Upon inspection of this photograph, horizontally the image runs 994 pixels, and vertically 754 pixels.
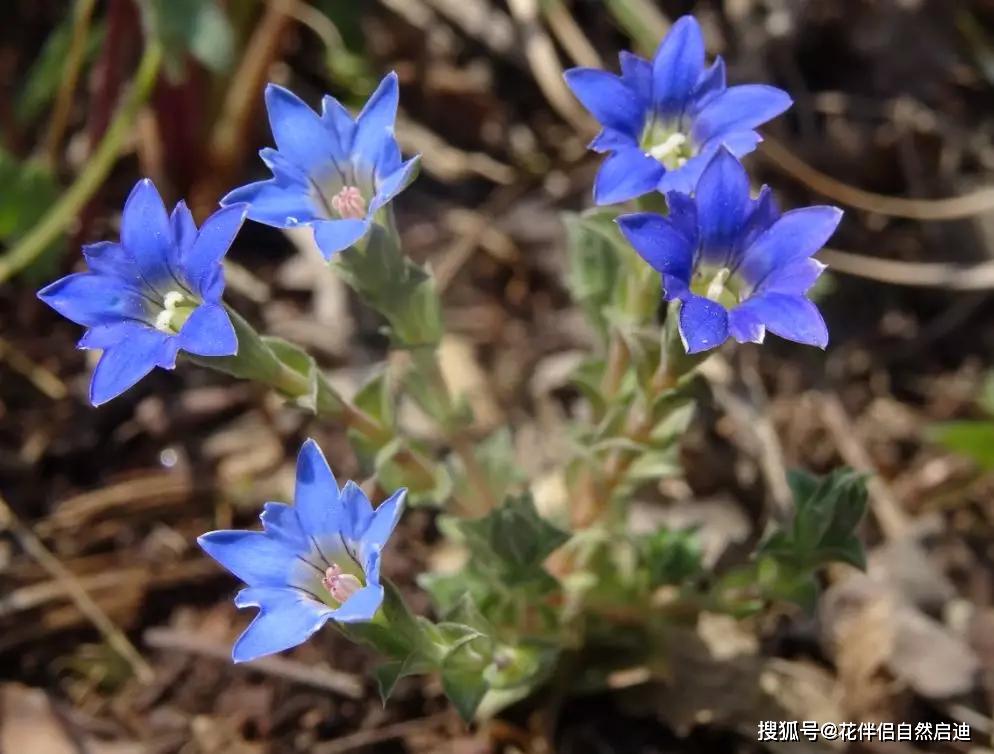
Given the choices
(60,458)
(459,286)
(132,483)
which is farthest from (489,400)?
(60,458)

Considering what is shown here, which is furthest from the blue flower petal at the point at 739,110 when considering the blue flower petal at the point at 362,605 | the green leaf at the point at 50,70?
the green leaf at the point at 50,70

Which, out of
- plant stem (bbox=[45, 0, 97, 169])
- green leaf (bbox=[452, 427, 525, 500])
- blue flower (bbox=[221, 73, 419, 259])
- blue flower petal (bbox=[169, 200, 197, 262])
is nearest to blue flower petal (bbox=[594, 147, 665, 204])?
blue flower (bbox=[221, 73, 419, 259])

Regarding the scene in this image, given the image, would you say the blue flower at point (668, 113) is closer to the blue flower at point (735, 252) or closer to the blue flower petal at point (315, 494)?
the blue flower at point (735, 252)

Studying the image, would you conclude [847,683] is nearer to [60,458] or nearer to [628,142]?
[628,142]

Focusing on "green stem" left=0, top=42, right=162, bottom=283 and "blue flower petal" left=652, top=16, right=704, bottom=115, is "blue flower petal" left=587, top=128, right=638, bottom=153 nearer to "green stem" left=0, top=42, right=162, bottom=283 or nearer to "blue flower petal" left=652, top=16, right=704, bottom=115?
"blue flower petal" left=652, top=16, right=704, bottom=115

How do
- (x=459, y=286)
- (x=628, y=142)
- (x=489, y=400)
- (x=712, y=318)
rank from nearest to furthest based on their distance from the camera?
1. (x=712, y=318)
2. (x=628, y=142)
3. (x=489, y=400)
4. (x=459, y=286)

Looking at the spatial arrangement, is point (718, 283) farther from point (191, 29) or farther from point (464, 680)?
point (191, 29)
